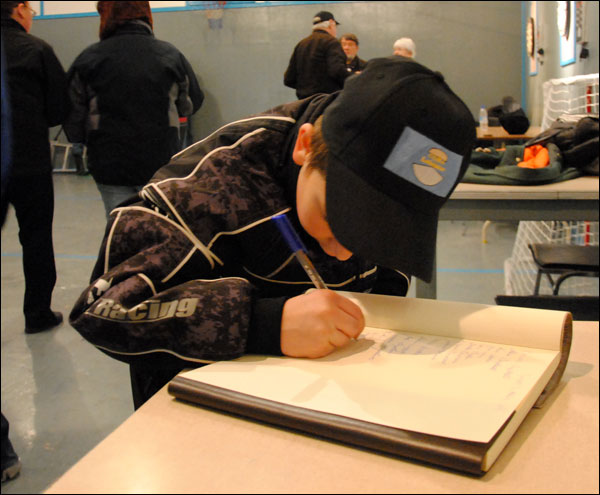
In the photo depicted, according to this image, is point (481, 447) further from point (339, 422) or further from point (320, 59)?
point (320, 59)

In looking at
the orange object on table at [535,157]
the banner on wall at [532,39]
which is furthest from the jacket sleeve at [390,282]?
the banner on wall at [532,39]

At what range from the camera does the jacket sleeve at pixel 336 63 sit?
85 centimetres

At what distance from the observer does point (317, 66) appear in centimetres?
87

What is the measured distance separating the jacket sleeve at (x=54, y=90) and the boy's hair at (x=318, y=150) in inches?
8.5

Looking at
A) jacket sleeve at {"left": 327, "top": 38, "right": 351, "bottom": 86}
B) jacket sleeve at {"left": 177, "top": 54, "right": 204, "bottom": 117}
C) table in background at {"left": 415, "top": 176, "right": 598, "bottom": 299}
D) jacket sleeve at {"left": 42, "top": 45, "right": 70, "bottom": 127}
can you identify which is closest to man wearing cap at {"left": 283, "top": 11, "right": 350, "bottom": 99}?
jacket sleeve at {"left": 327, "top": 38, "right": 351, "bottom": 86}

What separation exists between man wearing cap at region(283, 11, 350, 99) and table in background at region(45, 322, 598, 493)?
544 mm

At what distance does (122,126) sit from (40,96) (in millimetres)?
178

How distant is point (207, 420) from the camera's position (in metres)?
0.42

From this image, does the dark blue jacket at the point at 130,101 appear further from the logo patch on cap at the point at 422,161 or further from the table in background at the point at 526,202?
the table in background at the point at 526,202

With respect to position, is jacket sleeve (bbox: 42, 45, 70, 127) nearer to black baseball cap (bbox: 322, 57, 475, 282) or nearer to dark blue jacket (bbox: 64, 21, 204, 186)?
dark blue jacket (bbox: 64, 21, 204, 186)

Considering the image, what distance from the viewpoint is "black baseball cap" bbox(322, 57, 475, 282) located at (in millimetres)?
469

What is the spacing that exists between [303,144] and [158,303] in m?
0.20

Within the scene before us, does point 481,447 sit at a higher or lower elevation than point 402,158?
lower

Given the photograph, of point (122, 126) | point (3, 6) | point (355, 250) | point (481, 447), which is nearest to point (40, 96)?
point (3, 6)
